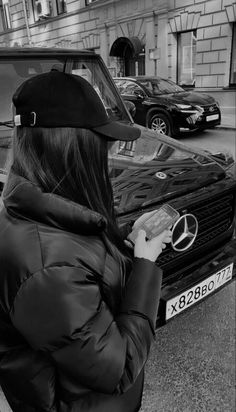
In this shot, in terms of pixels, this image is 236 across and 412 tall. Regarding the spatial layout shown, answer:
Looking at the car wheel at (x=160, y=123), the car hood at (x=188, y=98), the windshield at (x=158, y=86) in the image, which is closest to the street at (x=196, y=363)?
the car wheel at (x=160, y=123)

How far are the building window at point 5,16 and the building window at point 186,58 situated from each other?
49.9ft

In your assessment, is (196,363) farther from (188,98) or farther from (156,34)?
(156,34)

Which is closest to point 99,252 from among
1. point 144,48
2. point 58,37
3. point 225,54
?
point 225,54

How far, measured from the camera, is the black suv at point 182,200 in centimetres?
182

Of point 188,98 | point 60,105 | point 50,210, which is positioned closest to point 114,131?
point 60,105

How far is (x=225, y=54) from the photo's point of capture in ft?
41.1

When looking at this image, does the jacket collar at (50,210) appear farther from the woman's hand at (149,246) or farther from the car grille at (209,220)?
the car grille at (209,220)

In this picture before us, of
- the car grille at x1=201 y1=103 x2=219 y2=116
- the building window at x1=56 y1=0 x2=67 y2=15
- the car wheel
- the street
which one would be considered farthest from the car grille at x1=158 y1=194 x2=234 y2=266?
the building window at x1=56 y1=0 x2=67 y2=15

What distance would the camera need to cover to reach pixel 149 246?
A: 113 centimetres

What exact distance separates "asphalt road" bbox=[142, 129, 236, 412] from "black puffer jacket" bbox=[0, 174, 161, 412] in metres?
0.94

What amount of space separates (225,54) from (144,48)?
13.7 ft

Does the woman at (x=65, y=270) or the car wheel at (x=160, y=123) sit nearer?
the woman at (x=65, y=270)

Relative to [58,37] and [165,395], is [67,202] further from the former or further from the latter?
[58,37]

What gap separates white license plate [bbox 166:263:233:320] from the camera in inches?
71.1
